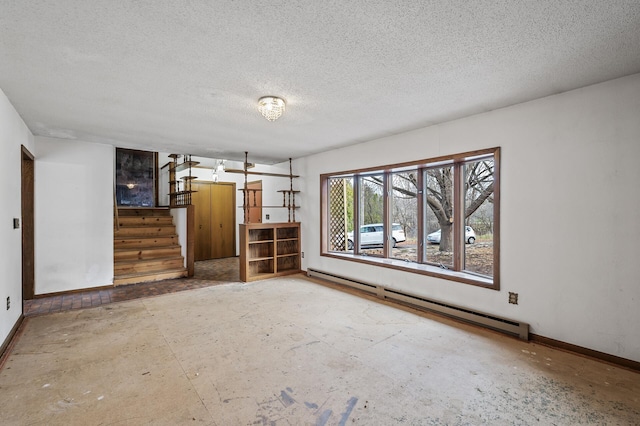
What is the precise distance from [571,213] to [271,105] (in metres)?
2.93

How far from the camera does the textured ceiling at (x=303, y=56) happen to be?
160cm

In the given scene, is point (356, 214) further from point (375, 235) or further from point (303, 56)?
point (303, 56)

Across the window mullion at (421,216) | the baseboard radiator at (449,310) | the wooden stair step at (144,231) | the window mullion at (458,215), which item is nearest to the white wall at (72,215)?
the wooden stair step at (144,231)

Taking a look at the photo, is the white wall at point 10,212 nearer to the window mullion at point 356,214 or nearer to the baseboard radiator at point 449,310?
the baseboard radiator at point 449,310

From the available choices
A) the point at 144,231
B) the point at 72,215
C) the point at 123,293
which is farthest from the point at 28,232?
the point at 144,231

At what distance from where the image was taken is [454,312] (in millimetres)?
3428

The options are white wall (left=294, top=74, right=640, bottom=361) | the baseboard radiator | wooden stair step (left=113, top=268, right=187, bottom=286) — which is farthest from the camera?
wooden stair step (left=113, top=268, right=187, bottom=286)

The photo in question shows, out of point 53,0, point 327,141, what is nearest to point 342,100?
point 327,141

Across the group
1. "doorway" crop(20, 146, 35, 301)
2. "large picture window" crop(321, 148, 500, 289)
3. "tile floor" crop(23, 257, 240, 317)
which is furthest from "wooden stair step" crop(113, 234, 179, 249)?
"large picture window" crop(321, 148, 500, 289)

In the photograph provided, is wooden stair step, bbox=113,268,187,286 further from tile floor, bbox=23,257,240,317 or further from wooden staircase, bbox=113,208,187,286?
tile floor, bbox=23,257,240,317

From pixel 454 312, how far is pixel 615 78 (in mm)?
2633

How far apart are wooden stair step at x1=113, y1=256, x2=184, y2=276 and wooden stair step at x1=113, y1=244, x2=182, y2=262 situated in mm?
94

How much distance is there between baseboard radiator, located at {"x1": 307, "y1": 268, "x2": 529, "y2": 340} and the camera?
2941mm

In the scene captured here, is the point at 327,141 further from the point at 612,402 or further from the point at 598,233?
the point at 612,402
